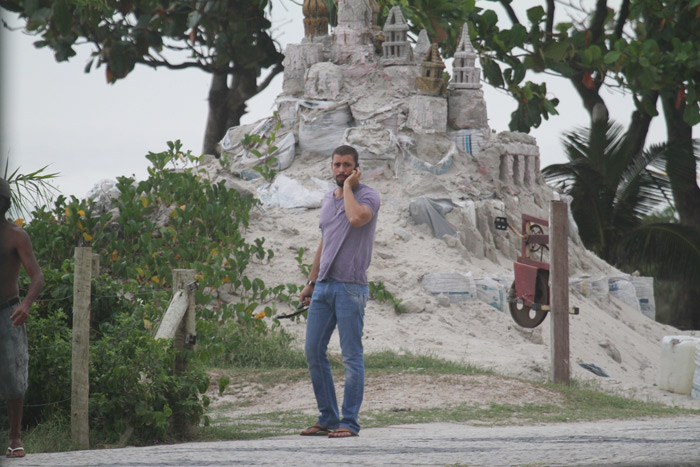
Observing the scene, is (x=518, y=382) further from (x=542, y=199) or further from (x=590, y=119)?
(x=590, y=119)

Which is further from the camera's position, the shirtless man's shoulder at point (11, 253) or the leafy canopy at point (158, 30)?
the leafy canopy at point (158, 30)

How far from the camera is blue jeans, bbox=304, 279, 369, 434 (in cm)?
527

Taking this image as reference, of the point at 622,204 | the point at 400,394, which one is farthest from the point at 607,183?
the point at 400,394

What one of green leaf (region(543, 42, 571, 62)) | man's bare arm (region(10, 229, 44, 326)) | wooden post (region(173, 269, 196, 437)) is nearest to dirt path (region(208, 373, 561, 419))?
wooden post (region(173, 269, 196, 437))

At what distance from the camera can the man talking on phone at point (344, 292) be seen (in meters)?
5.26

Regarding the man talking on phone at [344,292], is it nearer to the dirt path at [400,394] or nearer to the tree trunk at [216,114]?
the dirt path at [400,394]

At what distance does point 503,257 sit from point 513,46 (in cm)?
438

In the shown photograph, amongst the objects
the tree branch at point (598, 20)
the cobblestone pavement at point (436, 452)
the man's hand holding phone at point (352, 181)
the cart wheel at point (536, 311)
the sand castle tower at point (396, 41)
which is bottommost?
the cobblestone pavement at point (436, 452)

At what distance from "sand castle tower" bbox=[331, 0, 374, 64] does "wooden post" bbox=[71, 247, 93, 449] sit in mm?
8753

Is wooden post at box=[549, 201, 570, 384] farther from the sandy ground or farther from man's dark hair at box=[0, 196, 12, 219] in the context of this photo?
man's dark hair at box=[0, 196, 12, 219]

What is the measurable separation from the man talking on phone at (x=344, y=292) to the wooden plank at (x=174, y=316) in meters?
0.85

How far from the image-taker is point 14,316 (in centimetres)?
438

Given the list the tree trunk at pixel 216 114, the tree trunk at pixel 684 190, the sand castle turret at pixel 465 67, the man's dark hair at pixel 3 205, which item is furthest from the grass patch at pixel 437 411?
the tree trunk at pixel 684 190

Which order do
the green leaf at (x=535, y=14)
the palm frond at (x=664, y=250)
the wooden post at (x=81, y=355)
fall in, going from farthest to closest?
the palm frond at (x=664, y=250) → the green leaf at (x=535, y=14) → the wooden post at (x=81, y=355)
